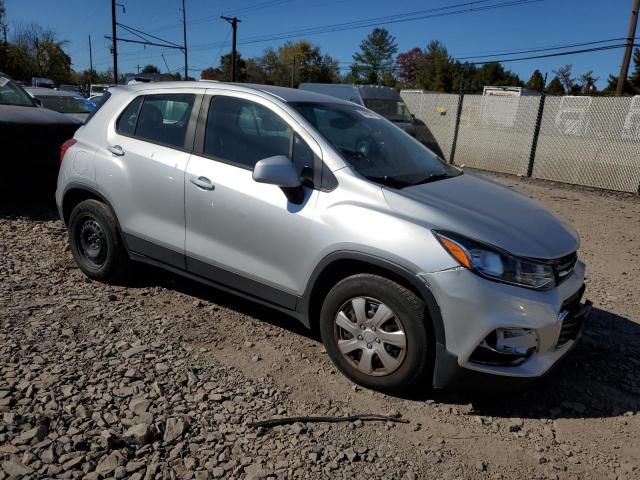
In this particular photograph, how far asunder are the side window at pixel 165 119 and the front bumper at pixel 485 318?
2.23 m

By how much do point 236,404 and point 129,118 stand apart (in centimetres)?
255

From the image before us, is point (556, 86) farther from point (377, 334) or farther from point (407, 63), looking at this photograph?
point (377, 334)

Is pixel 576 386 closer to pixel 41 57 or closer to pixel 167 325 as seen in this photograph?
pixel 167 325

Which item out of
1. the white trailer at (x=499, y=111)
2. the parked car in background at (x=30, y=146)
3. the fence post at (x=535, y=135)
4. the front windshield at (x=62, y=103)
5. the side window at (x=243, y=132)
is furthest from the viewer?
the white trailer at (x=499, y=111)

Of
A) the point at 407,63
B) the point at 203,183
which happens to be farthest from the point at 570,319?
the point at 407,63

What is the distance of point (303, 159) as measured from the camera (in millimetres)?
3338

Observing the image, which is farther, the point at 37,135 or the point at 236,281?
the point at 37,135

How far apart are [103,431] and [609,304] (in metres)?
4.35

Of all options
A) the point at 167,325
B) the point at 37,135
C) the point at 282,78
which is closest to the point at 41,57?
the point at 282,78

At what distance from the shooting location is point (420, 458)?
267 cm

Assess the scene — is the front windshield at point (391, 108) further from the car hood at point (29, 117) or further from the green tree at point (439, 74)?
the green tree at point (439, 74)

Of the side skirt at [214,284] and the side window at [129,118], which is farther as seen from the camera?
the side window at [129,118]

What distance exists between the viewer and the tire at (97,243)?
430 cm

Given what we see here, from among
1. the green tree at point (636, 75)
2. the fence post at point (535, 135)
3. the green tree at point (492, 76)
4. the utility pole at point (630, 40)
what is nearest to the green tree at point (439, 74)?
the green tree at point (492, 76)
